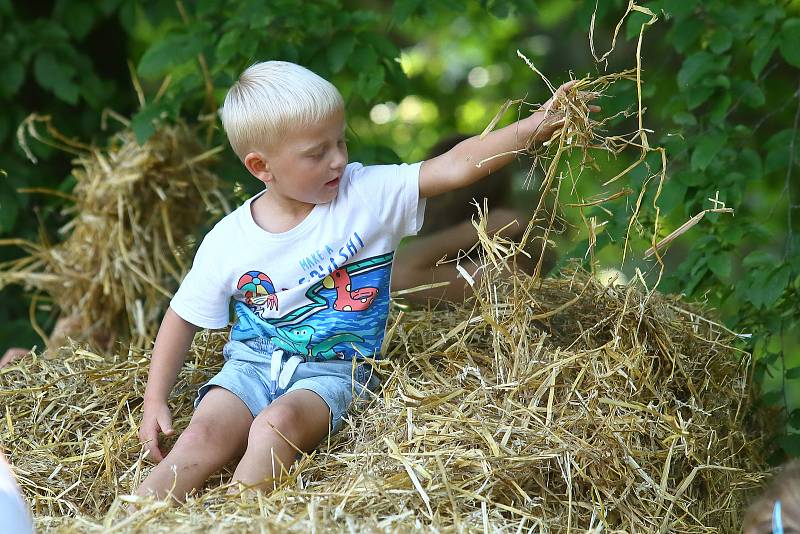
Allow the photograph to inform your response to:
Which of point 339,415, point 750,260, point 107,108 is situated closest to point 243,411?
point 339,415

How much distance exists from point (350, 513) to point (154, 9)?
3.33m

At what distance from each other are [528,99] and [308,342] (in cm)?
190

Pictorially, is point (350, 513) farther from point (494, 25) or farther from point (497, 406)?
point (494, 25)

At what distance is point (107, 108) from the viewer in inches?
189

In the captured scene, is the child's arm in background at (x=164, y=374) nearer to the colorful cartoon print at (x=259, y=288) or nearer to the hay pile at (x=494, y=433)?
the hay pile at (x=494, y=433)

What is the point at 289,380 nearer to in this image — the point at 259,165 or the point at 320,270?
the point at 320,270

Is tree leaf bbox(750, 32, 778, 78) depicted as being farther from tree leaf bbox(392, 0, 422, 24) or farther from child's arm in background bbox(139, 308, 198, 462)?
child's arm in background bbox(139, 308, 198, 462)

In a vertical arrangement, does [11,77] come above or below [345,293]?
above

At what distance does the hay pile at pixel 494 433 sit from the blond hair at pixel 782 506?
302 mm

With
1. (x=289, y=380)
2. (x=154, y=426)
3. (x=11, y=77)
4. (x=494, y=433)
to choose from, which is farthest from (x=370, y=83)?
(x=11, y=77)

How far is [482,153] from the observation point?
2.63 meters

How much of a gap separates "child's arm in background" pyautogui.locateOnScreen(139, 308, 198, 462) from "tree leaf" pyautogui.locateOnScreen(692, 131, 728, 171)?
173 centimetres

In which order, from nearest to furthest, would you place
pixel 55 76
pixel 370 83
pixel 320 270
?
pixel 320 270
pixel 370 83
pixel 55 76

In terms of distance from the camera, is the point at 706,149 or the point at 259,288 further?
the point at 706,149
